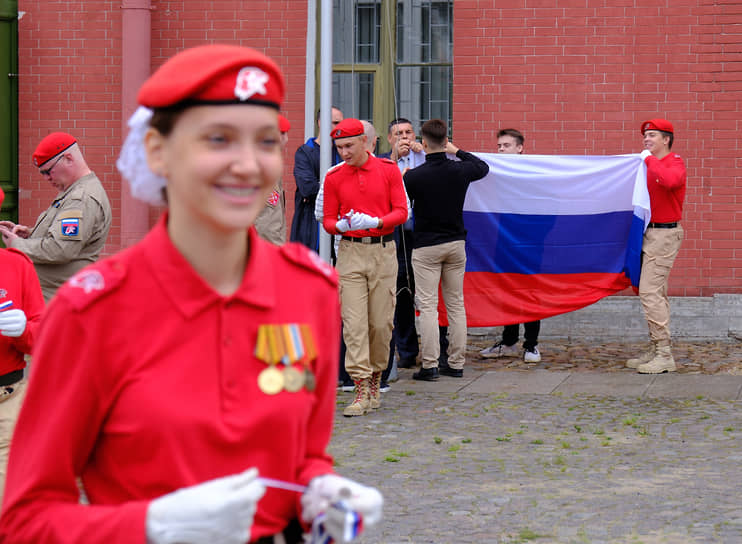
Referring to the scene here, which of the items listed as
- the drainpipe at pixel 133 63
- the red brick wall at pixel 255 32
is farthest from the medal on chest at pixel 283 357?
the drainpipe at pixel 133 63

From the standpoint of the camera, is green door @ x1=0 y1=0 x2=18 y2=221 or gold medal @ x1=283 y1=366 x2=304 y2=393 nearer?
gold medal @ x1=283 y1=366 x2=304 y2=393

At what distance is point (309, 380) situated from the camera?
2129mm

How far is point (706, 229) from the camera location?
40.8ft

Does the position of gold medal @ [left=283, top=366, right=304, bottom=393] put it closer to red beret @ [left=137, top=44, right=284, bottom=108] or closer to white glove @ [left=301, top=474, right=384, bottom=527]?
white glove @ [left=301, top=474, right=384, bottom=527]

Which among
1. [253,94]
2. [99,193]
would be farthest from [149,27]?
[253,94]

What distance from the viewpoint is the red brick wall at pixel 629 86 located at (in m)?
12.3

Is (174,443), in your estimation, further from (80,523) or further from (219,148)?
(219,148)

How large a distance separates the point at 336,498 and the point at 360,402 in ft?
21.7

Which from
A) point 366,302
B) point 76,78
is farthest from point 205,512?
point 76,78

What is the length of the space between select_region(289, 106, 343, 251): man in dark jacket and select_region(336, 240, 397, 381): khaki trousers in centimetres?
98

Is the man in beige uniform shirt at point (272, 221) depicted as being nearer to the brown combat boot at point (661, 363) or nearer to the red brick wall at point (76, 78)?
the brown combat boot at point (661, 363)

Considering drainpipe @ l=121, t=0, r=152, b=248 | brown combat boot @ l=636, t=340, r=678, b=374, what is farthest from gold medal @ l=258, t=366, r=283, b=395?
drainpipe @ l=121, t=0, r=152, b=248

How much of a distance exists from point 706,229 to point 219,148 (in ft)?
36.7

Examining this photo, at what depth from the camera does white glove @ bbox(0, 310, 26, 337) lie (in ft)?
14.8
